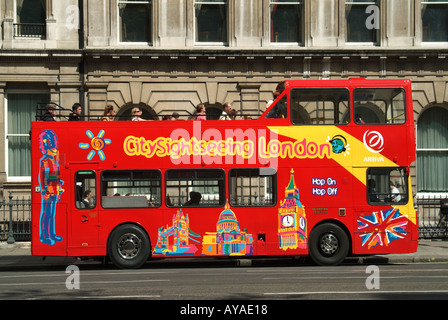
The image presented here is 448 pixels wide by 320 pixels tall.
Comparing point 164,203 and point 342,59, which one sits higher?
point 342,59

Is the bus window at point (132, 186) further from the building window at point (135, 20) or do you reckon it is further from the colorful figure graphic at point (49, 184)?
the building window at point (135, 20)

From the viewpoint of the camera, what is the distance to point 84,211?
646 inches

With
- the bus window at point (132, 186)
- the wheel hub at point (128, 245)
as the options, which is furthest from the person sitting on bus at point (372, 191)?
the wheel hub at point (128, 245)

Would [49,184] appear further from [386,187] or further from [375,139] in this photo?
[386,187]

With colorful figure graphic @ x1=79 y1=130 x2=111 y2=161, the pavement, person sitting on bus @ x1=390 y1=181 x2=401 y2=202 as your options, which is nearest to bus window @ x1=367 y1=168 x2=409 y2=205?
person sitting on bus @ x1=390 y1=181 x2=401 y2=202

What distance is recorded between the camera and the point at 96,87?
24062mm

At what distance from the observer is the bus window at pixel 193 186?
16.5m

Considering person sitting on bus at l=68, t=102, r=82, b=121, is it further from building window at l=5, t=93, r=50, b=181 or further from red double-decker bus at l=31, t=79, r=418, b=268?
building window at l=5, t=93, r=50, b=181

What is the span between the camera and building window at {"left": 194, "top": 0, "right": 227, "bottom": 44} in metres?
24.7

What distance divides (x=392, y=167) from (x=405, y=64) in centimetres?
922

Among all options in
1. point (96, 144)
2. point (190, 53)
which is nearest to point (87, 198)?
point (96, 144)
